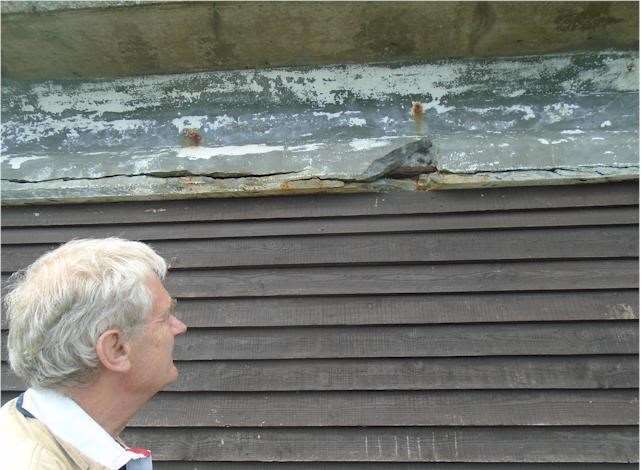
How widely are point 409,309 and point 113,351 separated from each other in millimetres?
1085

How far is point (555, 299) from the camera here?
1663mm

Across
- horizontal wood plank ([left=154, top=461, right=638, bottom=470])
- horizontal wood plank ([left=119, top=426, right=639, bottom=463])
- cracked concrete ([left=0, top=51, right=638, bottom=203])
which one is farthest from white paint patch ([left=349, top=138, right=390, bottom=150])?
horizontal wood plank ([left=154, top=461, right=638, bottom=470])

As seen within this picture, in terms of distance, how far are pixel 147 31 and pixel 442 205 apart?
143cm

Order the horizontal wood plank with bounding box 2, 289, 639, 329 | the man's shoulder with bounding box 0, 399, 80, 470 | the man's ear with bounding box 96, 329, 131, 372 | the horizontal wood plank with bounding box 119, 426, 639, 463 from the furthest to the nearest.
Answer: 1. the horizontal wood plank with bounding box 2, 289, 639, 329
2. the horizontal wood plank with bounding box 119, 426, 639, 463
3. the man's ear with bounding box 96, 329, 131, 372
4. the man's shoulder with bounding box 0, 399, 80, 470

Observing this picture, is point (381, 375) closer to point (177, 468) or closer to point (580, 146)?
point (177, 468)

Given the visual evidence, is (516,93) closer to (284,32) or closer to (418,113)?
(418,113)

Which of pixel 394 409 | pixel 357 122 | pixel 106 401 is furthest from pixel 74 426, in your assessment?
pixel 357 122

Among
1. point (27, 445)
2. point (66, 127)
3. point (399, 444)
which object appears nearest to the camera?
point (27, 445)

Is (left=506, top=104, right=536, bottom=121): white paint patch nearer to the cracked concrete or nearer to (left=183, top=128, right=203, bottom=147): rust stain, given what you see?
the cracked concrete

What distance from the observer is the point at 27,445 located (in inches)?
31.9

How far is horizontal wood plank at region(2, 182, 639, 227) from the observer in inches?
69.8

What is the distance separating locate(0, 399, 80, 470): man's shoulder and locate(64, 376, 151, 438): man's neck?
0.27ft

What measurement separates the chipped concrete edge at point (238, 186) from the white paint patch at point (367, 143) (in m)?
0.16

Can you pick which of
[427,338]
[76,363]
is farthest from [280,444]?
[76,363]
